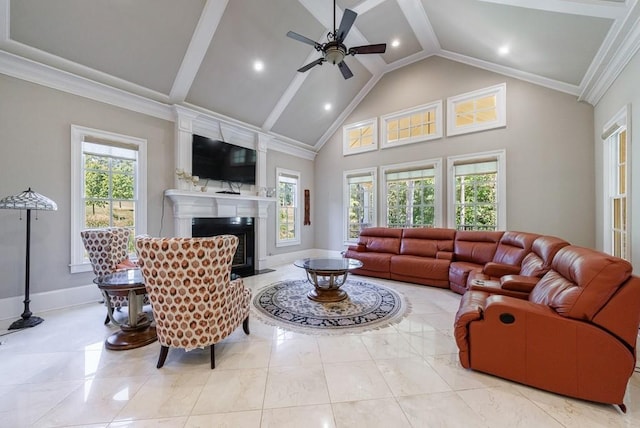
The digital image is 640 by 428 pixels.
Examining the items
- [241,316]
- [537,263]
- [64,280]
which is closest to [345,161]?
[537,263]

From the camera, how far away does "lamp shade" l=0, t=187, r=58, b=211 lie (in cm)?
271

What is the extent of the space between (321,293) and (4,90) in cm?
471

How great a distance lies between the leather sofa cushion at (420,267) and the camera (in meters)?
4.40

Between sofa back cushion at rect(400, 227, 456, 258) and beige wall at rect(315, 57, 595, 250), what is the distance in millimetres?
1149

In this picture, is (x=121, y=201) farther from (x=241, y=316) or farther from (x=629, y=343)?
(x=629, y=343)

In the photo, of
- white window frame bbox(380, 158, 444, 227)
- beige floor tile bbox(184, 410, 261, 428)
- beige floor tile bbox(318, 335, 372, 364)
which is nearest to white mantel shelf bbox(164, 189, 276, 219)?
white window frame bbox(380, 158, 444, 227)

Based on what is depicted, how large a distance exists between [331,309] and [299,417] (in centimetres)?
182

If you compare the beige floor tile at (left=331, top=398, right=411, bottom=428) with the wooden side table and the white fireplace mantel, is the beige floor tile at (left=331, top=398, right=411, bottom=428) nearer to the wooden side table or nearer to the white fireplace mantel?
the wooden side table

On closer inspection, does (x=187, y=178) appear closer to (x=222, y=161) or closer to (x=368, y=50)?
(x=222, y=161)

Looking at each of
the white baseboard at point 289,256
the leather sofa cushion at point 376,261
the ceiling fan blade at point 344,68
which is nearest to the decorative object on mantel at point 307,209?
the white baseboard at point 289,256

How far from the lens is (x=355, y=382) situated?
196 cm

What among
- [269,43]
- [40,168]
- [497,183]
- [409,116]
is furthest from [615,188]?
[40,168]

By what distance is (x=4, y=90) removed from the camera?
10.1ft

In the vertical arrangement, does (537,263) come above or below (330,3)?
below
